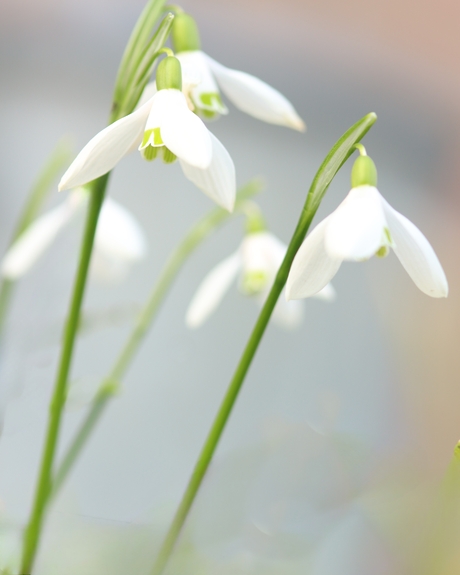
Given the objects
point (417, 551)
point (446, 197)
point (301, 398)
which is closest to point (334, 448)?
point (417, 551)

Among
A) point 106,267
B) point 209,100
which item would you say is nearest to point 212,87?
point 209,100

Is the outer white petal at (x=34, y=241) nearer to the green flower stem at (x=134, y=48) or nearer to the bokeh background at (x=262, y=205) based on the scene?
the bokeh background at (x=262, y=205)

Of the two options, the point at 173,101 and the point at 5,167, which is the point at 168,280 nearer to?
the point at 173,101

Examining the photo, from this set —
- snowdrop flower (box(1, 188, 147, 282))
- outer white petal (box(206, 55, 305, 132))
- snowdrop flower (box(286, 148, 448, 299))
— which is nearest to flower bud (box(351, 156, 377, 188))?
snowdrop flower (box(286, 148, 448, 299))

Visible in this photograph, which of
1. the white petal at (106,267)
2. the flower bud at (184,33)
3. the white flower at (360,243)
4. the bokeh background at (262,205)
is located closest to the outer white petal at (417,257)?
the white flower at (360,243)

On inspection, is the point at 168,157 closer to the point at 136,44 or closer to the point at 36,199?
the point at 136,44

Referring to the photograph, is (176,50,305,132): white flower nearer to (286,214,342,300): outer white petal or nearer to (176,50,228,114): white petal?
(176,50,228,114): white petal
